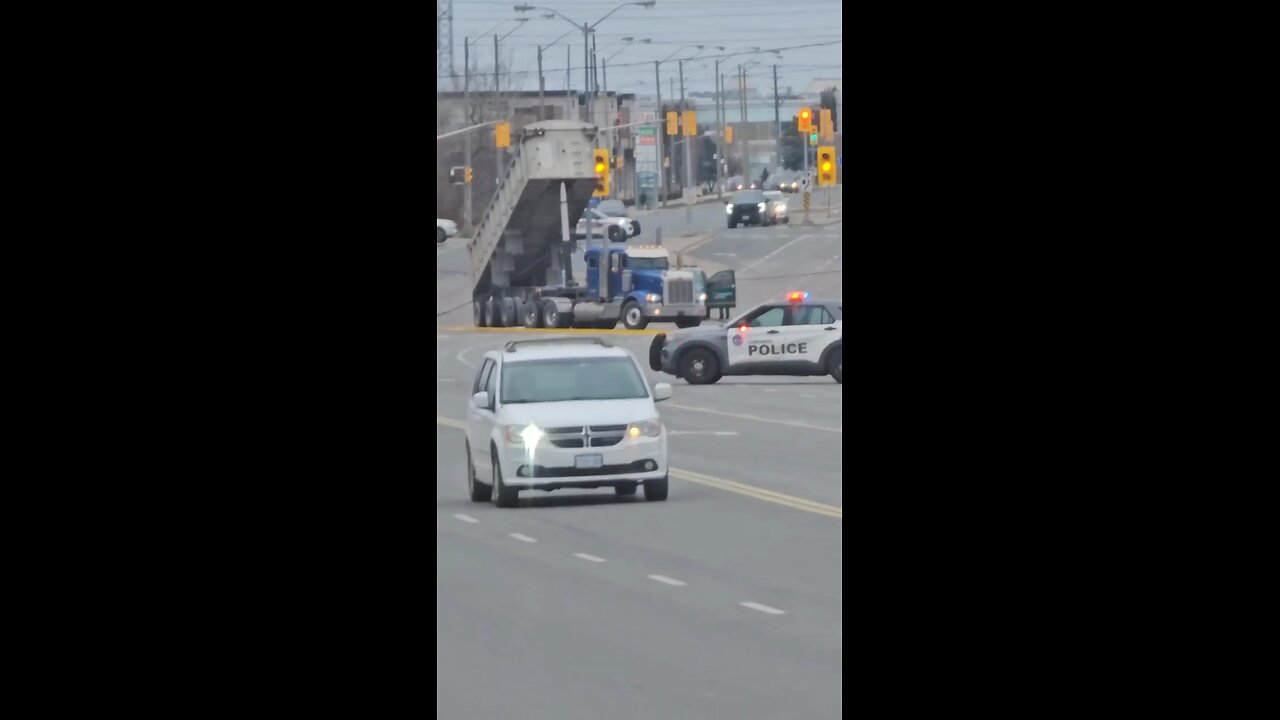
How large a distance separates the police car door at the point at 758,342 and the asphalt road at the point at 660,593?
14.0ft

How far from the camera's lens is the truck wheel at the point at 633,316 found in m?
33.2

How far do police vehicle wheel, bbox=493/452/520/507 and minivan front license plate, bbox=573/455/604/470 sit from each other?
→ 1283 millimetres

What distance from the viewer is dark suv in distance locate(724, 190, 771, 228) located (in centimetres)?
5031

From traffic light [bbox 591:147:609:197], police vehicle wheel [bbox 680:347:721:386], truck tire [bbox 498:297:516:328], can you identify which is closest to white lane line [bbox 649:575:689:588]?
police vehicle wheel [bbox 680:347:721:386]

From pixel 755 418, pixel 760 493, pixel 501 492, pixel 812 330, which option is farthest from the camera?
pixel 812 330

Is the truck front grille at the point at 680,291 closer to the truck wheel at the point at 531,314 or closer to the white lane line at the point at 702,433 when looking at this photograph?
the truck wheel at the point at 531,314

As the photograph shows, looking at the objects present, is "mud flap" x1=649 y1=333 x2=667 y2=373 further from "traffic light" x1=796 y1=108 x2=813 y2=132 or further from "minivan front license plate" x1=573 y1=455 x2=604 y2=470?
"traffic light" x1=796 y1=108 x2=813 y2=132

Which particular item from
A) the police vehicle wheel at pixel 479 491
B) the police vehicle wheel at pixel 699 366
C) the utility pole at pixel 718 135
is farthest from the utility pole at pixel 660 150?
the police vehicle wheel at pixel 479 491

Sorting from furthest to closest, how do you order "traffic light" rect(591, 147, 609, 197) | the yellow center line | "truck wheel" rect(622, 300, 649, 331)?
"truck wheel" rect(622, 300, 649, 331)
"traffic light" rect(591, 147, 609, 197)
the yellow center line

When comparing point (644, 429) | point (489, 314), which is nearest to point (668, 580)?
point (644, 429)

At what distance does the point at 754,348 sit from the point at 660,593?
42.5 feet

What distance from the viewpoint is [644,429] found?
1552 cm

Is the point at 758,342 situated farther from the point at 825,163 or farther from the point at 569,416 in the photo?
the point at 569,416
